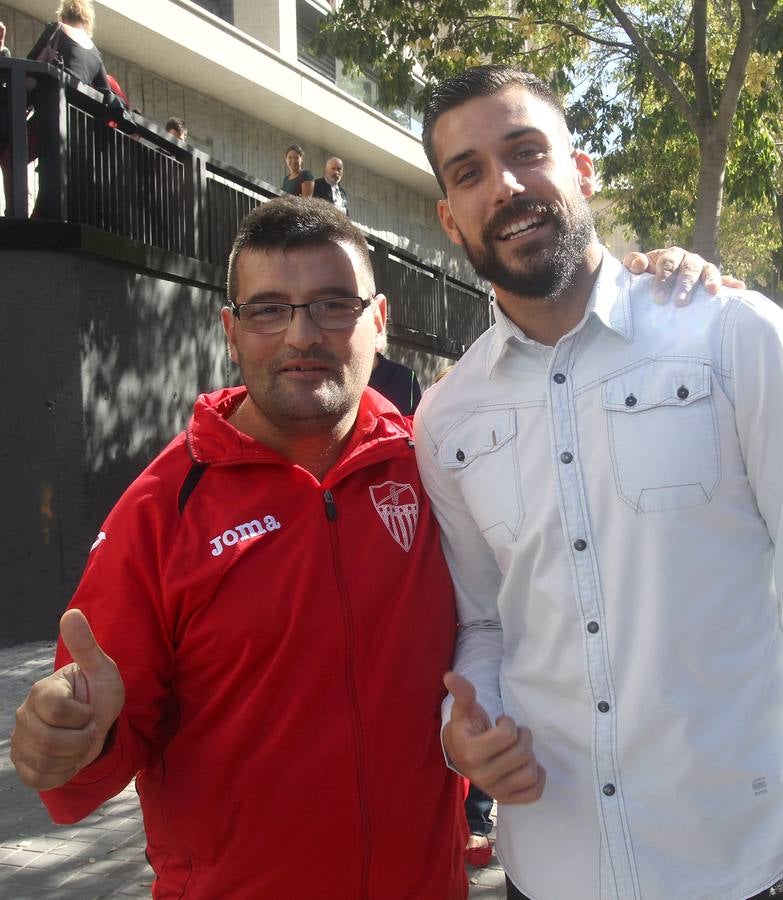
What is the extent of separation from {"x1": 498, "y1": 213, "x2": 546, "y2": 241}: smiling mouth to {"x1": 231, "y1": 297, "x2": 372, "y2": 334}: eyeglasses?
0.47 metres

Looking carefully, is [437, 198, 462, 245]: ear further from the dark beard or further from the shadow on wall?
the shadow on wall

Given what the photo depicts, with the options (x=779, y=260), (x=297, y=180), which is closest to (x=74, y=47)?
(x=297, y=180)

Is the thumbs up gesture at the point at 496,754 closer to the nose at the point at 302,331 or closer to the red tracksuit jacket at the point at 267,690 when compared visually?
the red tracksuit jacket at the point at 267,690

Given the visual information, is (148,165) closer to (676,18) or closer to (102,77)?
(102,77)

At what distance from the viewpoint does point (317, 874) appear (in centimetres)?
Result: 242

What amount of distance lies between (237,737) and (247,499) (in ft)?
1.87

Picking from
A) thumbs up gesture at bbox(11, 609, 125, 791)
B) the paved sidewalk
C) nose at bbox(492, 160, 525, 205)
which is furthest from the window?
thumbs up gesture at bbox(11, 609, 125, 791)

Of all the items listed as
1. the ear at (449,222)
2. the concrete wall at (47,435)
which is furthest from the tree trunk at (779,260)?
the ear at (449,222)

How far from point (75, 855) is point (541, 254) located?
3.56m

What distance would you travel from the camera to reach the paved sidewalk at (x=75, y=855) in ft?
14.1

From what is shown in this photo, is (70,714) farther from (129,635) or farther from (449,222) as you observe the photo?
(449,222)

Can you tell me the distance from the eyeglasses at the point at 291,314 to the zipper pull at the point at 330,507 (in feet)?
1.47

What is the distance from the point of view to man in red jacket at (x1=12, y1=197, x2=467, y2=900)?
2422 mm

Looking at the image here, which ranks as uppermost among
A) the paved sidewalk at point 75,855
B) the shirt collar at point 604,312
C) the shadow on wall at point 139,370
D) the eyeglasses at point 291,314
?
the shadow on wall at point 139,370
